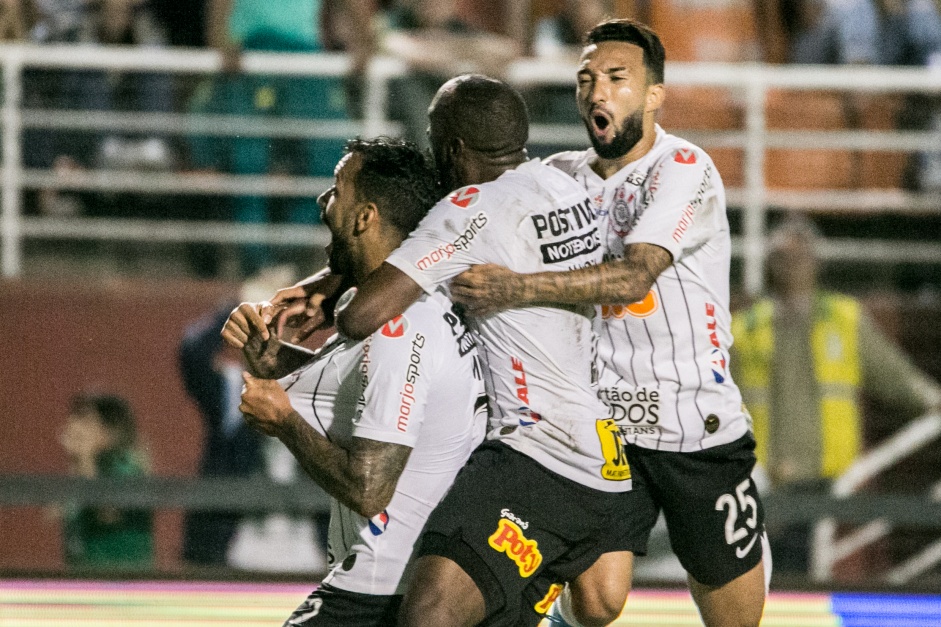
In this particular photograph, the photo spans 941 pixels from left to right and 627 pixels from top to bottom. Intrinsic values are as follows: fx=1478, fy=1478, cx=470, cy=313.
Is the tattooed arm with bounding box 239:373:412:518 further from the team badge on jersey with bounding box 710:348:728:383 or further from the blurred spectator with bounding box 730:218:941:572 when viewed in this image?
the blurred spectator with bounding box 730:218:941:572

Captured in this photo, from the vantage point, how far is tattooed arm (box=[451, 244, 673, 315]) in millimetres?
3707

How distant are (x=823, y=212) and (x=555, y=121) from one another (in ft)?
5.53

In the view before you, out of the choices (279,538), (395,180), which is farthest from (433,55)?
(395,180)

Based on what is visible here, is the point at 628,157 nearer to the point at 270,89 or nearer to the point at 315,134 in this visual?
the point at 315,134

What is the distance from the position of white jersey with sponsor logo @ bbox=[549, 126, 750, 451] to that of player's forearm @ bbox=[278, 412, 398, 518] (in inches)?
39.2

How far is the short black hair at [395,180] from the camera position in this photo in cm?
374

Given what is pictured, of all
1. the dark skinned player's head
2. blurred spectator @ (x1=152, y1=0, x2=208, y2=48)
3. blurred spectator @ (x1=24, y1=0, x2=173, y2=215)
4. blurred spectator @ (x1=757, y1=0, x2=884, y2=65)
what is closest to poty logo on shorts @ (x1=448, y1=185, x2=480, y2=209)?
the dark skinned player's head

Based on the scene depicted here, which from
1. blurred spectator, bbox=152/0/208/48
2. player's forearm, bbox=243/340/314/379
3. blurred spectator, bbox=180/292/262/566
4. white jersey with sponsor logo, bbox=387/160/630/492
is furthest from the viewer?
blurred spectator, bbox=152/0/208/48

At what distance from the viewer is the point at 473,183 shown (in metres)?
3.87

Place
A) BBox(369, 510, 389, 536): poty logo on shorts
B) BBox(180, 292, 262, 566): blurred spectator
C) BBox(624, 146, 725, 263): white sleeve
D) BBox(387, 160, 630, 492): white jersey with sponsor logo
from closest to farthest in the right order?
1. BBox(369, 510, 389, 536): poty logo on shorts
2. BBox(387, 160, 630, 492): white jersey with sponsor logo
3. BBox(624, 146, 725, 263): white sleeve
4. BBox(180, 292, 262, 566): blurred spectator

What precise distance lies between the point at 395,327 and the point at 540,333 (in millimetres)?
430

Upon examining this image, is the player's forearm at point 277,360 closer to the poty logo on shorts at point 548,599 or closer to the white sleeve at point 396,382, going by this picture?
the white sleeve at point 396,382

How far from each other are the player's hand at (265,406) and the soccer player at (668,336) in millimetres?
1003

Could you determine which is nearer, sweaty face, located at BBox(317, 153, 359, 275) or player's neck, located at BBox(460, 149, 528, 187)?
sweaty face, located at BBox(317, 153, 359, 275)
